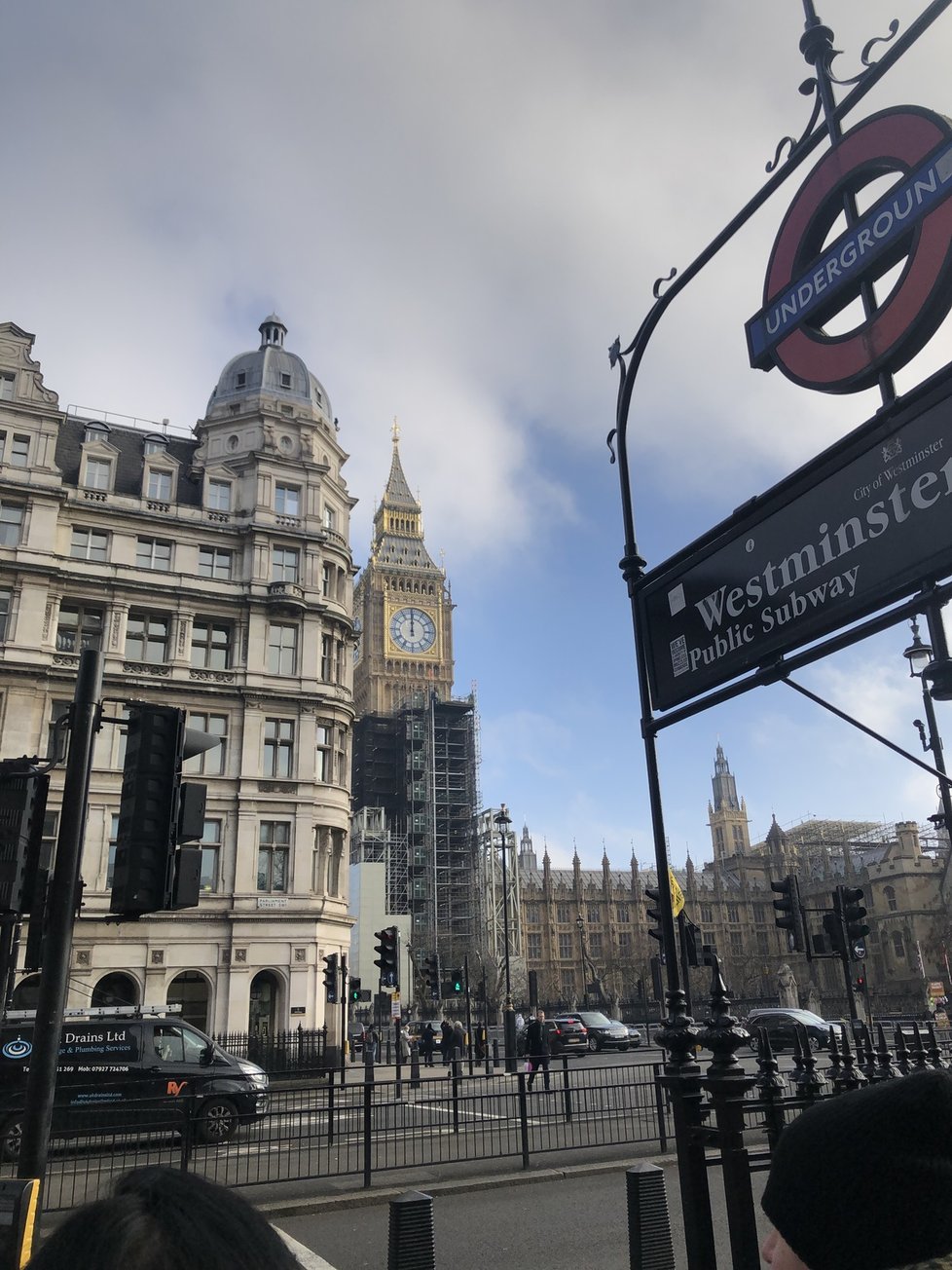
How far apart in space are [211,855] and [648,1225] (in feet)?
87.9

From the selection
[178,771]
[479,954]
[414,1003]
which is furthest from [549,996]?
[178,771]

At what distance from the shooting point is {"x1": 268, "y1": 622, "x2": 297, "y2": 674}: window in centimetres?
3416

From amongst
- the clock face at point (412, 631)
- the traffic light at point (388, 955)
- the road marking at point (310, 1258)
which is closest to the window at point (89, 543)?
the traffic light at point (388, 955)

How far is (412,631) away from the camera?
12669cm

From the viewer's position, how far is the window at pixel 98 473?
112 ft

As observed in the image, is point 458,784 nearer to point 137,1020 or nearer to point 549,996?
point 549,996

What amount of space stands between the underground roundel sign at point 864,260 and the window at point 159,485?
33.6 metres

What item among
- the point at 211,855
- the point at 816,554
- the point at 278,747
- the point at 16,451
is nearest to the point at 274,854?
the point at 211,855

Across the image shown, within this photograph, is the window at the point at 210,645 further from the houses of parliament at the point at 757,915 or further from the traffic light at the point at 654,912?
the houses of parliament at the point at 757,915

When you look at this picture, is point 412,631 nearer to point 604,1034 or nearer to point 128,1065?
point 604,1034

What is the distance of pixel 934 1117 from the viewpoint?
1737mm

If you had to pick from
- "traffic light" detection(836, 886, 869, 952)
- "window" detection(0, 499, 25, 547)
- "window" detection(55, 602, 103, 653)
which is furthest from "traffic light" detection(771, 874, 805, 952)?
"window" detection(0, 499, 25, 547)

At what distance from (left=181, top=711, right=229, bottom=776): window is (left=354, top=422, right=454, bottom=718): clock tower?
84.1m

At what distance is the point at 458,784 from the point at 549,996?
32.2 metres
